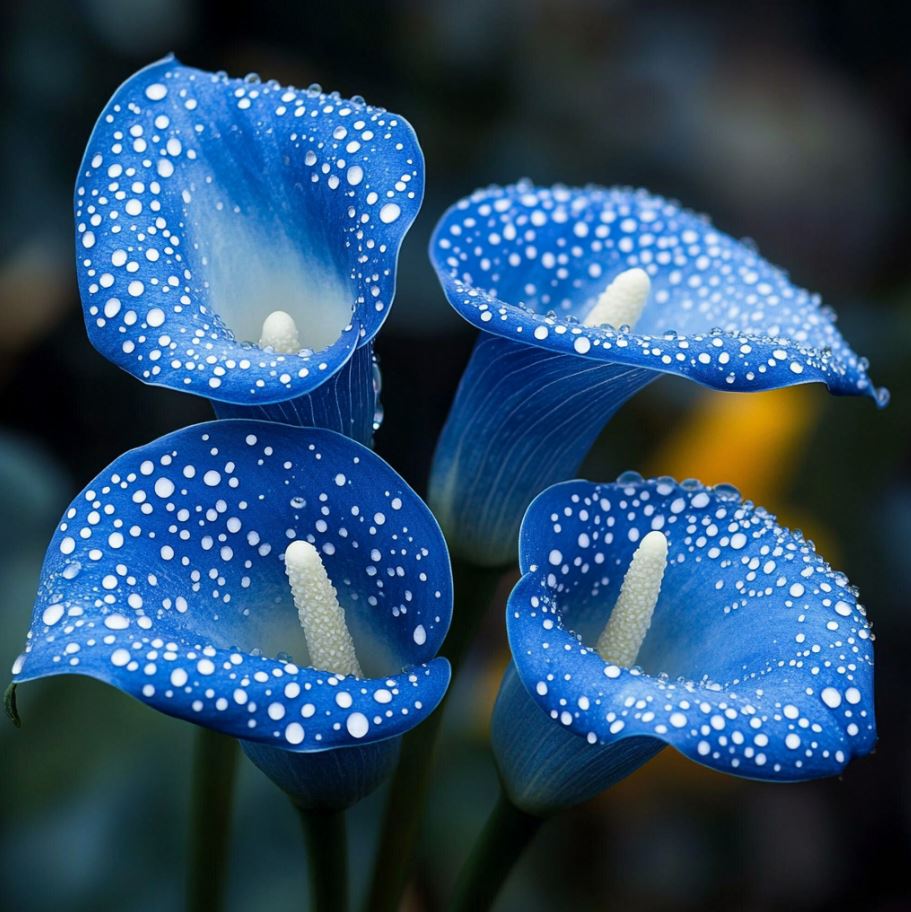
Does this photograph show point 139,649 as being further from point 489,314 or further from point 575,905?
point 575,905

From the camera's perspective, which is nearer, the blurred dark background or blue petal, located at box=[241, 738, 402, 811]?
blue petal, located at box=[241, 738, 402, 811]

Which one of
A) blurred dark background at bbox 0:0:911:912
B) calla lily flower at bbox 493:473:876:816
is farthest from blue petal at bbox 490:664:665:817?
blurred dark background at bbox 0:0:911:912

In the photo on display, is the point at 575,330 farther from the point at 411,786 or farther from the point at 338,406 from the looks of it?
the point at 411,786

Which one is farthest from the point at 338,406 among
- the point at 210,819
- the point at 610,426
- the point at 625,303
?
the point at 610,426

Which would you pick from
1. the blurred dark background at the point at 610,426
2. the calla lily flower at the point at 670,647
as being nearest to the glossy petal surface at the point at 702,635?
the calla lily flower at the point at 670,647

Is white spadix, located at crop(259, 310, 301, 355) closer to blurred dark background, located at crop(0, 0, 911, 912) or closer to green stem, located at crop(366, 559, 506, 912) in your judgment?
green stem, located at crop(366, 559, 506, 912)

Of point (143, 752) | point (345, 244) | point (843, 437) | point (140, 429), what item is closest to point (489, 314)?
point (345, 244)
